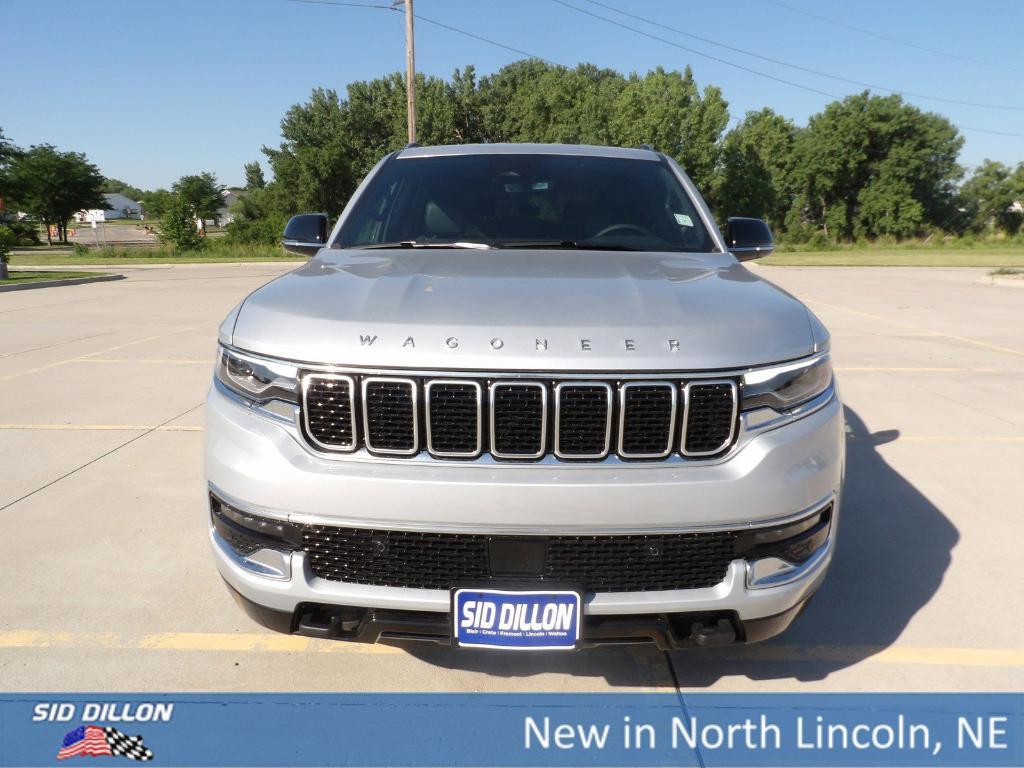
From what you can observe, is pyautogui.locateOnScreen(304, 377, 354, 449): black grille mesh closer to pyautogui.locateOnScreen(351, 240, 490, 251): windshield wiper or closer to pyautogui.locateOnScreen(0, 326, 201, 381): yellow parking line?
pyautogui.locateOnScreen(351, 240, 490, 251): windshield wiper

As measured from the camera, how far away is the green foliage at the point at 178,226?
38.8m

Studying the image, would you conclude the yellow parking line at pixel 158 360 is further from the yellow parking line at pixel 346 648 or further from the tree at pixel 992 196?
the tree at pixel 992 196

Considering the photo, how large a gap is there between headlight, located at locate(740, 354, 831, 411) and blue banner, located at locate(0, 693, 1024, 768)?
1029 mm

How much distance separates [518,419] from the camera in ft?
6.94

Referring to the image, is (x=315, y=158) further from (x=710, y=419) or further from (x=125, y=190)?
(x=125, y=190)

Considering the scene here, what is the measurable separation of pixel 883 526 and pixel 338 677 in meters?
2.82

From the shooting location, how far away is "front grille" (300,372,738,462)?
210 centimetres

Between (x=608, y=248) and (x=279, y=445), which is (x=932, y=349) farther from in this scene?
(x=279, y=445)

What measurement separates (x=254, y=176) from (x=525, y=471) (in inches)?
3271

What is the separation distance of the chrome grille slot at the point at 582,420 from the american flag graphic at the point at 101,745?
156cm

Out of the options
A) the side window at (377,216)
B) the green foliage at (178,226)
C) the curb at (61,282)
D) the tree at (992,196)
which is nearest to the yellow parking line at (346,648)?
the side window at (377,216)

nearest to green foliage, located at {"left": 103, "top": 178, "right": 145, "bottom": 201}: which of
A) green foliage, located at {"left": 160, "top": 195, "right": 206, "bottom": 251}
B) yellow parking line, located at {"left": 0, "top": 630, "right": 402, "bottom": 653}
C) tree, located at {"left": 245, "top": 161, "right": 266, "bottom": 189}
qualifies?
tree, located at {"left": 245, "top": 161, "right": 266, "bottom": 189}

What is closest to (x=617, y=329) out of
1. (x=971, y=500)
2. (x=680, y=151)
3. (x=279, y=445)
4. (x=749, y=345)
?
(x=749, y=345)

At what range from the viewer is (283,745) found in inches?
93.1
